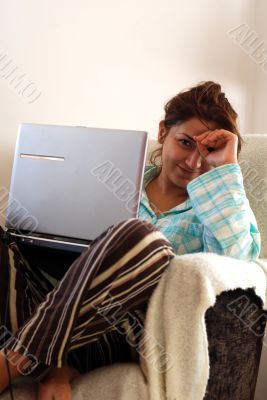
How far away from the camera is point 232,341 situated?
0.60 m

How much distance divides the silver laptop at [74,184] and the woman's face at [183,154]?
0.86 feet

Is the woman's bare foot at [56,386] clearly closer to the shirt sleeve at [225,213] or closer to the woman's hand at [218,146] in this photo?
the shirt sleeve at [225,213]

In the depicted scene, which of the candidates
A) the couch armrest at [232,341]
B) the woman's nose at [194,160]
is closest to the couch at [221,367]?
the couch armrest at [232,341]

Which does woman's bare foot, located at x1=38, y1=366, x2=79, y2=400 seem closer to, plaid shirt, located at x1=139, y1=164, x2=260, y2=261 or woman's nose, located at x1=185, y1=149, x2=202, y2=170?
plaid shirt, located at x1=139, y1=164, x2=260, y2=261

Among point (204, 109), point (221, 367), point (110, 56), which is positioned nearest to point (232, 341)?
point (221, 367)

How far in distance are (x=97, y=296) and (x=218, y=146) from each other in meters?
0.46

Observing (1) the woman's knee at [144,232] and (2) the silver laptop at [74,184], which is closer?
(1) the woman's knee at [144,232]

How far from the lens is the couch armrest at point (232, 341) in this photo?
57 cm

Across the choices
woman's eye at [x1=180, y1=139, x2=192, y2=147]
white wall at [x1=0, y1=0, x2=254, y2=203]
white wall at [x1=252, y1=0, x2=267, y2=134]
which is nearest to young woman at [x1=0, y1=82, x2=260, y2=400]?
woman's eye at [x1=180, y1=139, x2=192, y2=147]

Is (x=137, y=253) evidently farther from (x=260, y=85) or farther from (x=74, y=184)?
(x=260, y=85)

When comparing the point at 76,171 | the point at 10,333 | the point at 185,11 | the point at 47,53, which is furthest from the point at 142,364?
the point at 185,11

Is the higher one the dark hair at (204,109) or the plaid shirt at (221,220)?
the dark hair at (204,109)

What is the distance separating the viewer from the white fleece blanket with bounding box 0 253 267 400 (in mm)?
538

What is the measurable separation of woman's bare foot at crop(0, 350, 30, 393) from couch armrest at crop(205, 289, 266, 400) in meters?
0.25
